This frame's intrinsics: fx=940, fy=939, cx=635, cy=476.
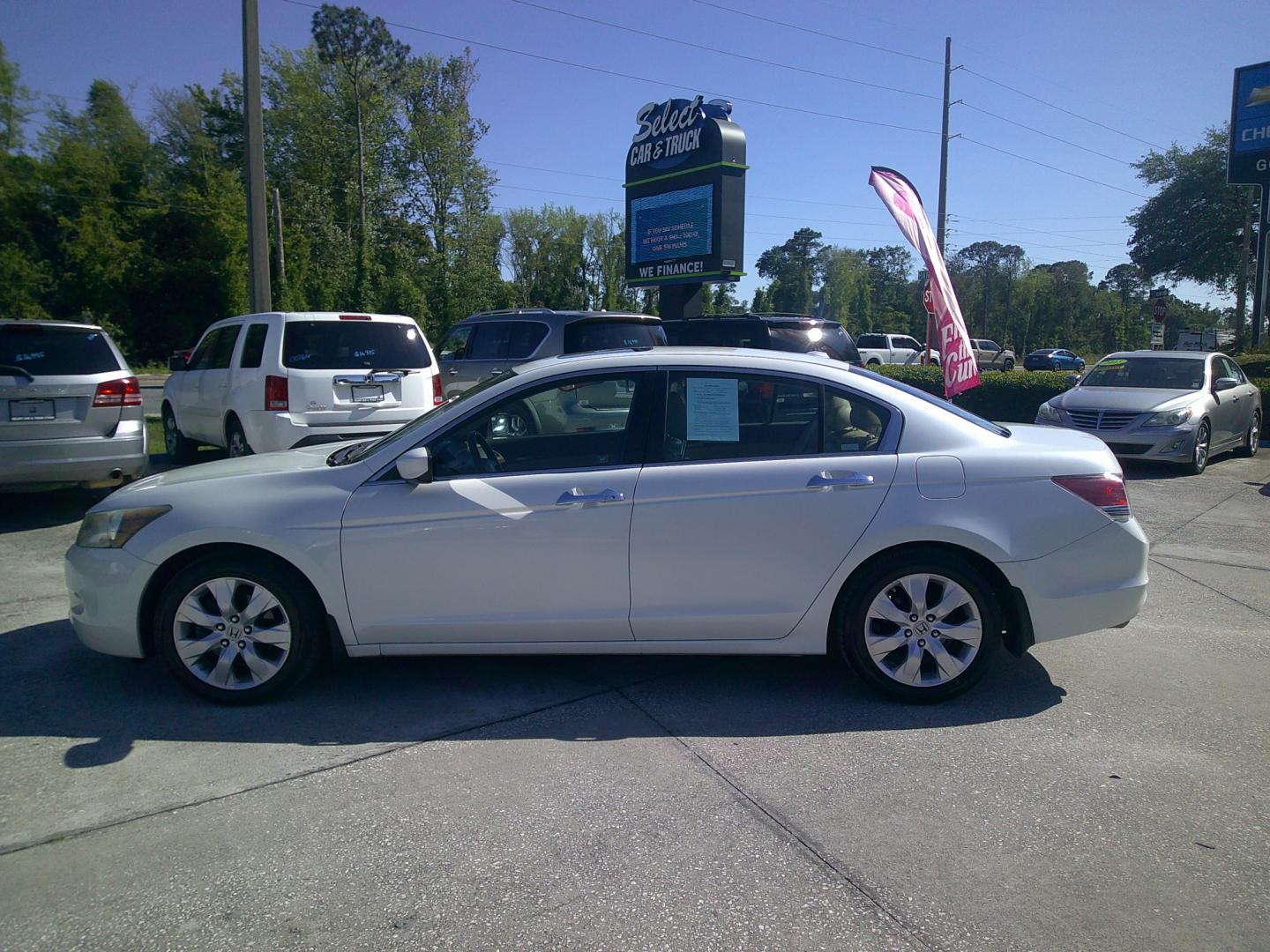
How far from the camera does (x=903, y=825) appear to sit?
340cm

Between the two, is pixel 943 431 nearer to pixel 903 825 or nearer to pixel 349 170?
pixel 903 825

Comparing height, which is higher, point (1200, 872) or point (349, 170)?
point (349, 170)

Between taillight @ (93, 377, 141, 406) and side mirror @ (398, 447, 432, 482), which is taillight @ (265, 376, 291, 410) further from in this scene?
side mirror @ (398, 447, 432, 482)

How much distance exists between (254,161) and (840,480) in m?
11.6

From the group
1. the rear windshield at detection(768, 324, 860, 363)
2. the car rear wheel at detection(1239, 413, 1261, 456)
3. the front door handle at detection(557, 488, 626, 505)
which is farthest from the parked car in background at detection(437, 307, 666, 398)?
the car rear wheel at detection(1239, 413, 1261, 456)

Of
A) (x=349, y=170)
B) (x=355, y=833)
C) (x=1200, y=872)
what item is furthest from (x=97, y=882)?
(x=349, y=170)

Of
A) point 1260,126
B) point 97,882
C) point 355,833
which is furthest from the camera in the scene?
point 1260,126

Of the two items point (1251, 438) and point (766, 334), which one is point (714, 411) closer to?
point (766, 334)

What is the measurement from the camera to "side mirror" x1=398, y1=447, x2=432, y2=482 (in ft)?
14.0

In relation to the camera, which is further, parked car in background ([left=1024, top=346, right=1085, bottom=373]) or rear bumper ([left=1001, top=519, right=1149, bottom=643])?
parked car in background ([left=1024, top=346, right=1085, bottom=373])

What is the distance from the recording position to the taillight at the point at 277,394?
29.3 ft

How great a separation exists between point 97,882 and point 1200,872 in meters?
3.60

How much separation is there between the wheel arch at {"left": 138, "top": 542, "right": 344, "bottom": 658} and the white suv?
464 centimetres

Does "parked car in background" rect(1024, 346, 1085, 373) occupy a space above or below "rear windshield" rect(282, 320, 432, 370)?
above
